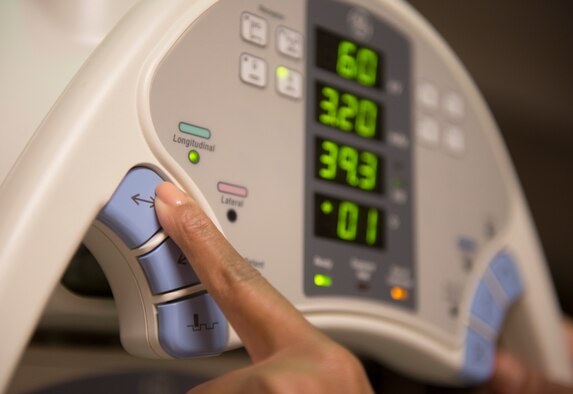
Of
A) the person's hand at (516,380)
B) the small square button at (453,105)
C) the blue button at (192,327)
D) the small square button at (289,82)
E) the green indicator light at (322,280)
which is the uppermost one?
the small square button at (453,105)

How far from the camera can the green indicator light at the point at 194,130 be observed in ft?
1.95

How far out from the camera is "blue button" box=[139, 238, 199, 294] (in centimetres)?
56

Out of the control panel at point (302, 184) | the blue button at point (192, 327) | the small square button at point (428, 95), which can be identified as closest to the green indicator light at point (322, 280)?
the control panel at point (302, 184)

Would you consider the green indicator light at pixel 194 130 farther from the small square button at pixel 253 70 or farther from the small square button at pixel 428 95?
the small square button at pixel 428 95

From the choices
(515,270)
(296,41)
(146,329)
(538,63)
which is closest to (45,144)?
(146,329)

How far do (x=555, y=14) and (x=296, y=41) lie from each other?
917 mm

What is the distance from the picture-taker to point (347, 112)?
762 millimetres

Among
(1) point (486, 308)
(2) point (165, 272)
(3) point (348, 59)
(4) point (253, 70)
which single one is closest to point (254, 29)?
(4) point (253, 70)

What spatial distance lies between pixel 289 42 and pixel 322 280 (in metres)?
0.23

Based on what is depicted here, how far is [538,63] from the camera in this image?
4.74 ft

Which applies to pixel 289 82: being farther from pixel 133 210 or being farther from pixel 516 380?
pixel 516 380

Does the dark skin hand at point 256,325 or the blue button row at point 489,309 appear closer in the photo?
the dark skin hand at point 256,325

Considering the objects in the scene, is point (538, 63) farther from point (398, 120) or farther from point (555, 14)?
point (398, 120)

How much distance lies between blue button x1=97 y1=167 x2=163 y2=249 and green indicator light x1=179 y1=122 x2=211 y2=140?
49 mm
